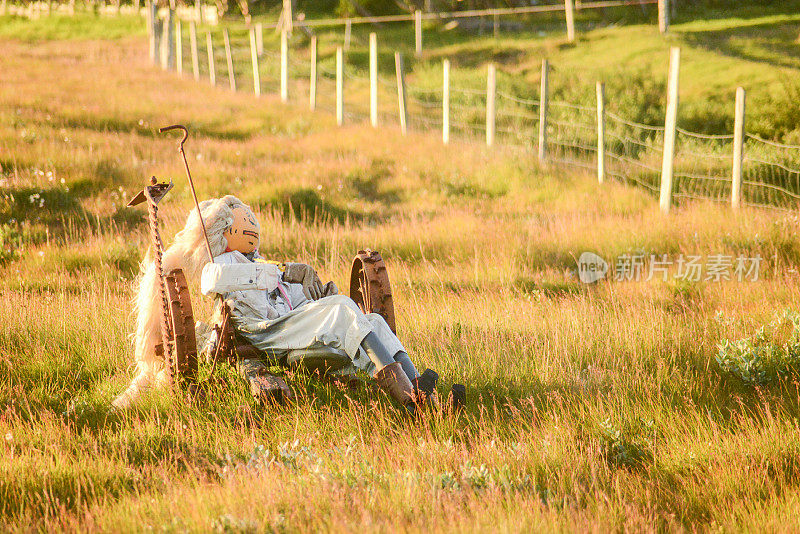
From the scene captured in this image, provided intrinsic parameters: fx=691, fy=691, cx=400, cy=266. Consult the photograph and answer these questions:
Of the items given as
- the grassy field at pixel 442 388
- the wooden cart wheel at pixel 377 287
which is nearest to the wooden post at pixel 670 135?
the grassy field at pixel 442 388

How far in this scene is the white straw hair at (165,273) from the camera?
3.84 meters

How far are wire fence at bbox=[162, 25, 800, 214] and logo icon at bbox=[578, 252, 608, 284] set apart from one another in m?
2.75

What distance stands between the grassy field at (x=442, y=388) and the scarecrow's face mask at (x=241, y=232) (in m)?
0.76

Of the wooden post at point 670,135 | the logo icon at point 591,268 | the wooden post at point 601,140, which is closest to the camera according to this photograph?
the logo icon at point 591,268

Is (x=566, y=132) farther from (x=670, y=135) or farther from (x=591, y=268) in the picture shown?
(x=591, y=268)

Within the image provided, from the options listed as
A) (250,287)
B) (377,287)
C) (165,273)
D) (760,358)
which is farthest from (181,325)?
(760,358)

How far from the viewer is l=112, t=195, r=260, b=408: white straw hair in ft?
12.6

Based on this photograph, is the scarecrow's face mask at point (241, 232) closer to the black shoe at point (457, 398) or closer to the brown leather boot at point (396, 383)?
the brown leather boot at point (396, 383)

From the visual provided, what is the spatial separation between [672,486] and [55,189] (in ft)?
25.1

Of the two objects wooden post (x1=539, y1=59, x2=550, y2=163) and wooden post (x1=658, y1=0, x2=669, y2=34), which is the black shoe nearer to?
wooden post (x1=539, y1=59, x2=550, y2=163)

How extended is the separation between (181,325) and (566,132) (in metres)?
14.4

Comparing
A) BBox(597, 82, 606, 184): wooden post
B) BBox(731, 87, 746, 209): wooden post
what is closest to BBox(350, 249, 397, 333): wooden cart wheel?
BBox(731, 87, 746, 209): wooden post

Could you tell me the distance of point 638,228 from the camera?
749cm

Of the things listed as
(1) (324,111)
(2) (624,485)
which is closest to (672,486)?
(2) (624,485)
